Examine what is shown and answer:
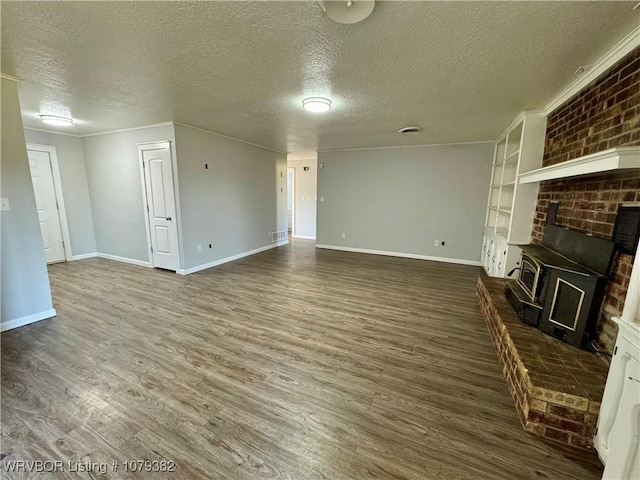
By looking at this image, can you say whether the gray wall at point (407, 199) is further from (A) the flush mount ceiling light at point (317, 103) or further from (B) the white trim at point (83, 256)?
(B) the white trim at point (83, 256)

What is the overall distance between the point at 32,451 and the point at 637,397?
9.78 ft

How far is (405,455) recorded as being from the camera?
1415 mm

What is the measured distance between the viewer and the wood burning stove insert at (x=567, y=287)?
5.67 feet

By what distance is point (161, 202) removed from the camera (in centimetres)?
430

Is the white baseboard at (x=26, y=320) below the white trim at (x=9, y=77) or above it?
below

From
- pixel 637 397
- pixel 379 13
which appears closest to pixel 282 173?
pixel 379 13

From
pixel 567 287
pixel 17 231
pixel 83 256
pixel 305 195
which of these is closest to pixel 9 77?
pixel 17 231

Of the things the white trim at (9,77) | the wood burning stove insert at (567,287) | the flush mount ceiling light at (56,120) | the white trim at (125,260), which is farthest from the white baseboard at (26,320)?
the wood burning stove insert at (567,287)

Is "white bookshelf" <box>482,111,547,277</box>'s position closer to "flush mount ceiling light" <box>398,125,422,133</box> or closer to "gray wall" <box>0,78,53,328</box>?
"flush mount ceiling light" <box>398,125,422,133</box>

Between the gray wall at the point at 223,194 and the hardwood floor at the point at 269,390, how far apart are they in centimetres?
134

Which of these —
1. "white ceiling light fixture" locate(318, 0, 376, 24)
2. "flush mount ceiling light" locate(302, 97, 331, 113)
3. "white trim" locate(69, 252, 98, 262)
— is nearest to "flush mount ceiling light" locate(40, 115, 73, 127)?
"white trim" locate(69, 252, 98, 262)

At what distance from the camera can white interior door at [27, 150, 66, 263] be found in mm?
4570

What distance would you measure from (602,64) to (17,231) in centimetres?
527

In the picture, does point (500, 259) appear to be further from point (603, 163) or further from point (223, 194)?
point (223, 194)
